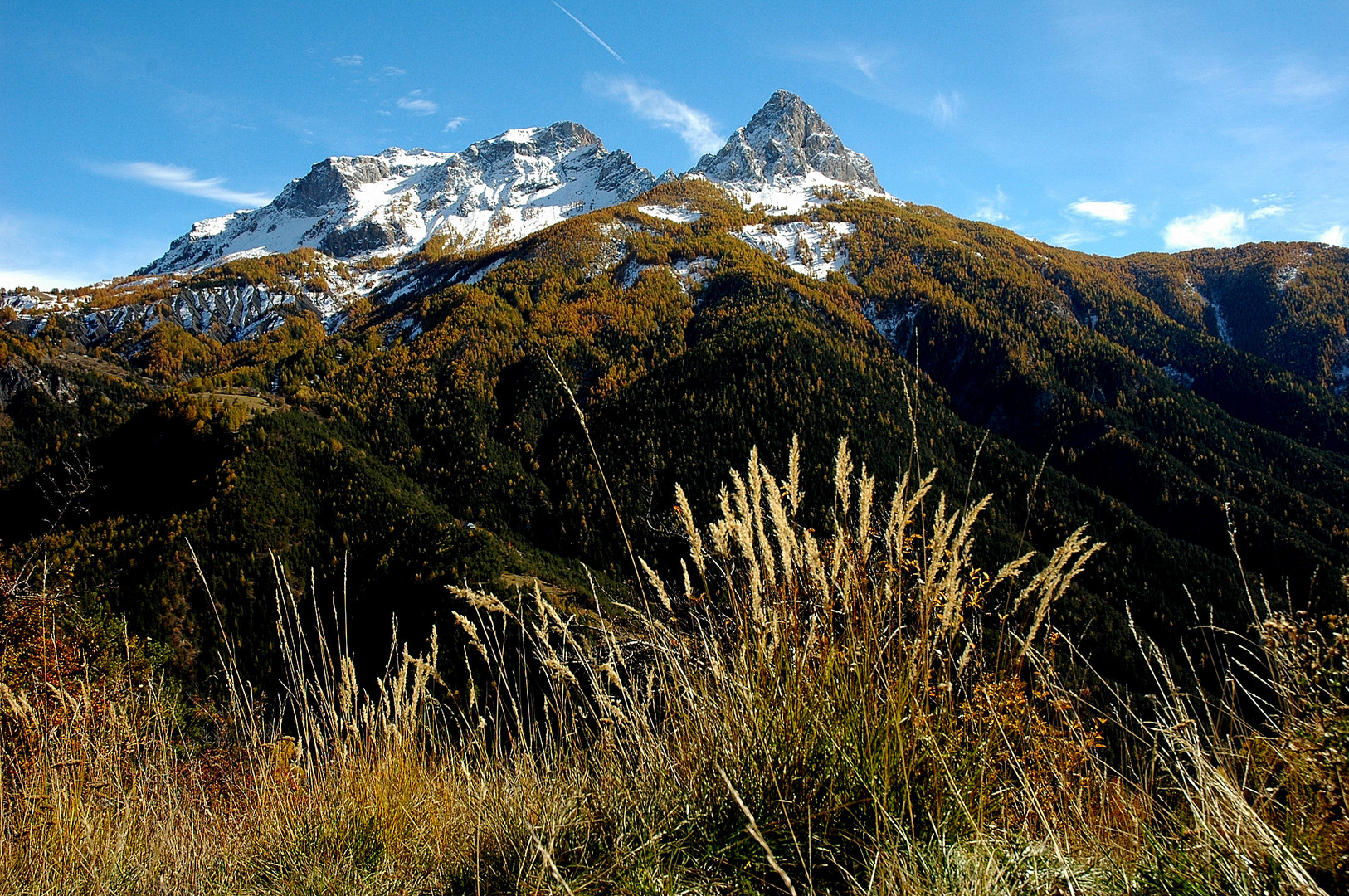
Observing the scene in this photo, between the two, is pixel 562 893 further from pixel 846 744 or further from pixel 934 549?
pixel 934 549

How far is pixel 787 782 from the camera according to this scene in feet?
6.55

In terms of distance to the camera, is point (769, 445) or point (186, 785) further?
point (769, 445)

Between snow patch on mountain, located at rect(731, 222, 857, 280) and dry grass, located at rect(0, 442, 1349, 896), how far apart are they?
172 metres

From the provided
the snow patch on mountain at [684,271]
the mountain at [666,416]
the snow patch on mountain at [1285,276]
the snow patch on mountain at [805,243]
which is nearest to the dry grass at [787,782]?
the mountain at [666,416]

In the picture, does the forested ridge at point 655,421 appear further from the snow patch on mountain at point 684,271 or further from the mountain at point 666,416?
the snow patch on mountain at point 684,271

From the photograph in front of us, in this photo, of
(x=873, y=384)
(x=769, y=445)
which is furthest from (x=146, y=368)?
(x=873, y=384)

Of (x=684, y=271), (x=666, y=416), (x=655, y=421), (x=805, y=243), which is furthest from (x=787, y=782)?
(x=805, y=243)

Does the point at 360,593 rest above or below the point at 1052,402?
below

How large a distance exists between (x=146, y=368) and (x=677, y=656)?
22169cm

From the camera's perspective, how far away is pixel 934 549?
2.08 metres

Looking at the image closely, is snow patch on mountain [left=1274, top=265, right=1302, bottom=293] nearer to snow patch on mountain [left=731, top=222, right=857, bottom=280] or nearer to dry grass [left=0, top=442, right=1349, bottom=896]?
snow patch on mountain [left=731, top=222, right=857, bottom=280]

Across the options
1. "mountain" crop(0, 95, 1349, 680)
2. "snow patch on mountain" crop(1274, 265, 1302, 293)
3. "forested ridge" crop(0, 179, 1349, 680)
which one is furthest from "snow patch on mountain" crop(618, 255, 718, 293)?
"snow patch on mountain" crop(1274, 265, 1302, 293)

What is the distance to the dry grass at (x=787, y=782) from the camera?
1.83m

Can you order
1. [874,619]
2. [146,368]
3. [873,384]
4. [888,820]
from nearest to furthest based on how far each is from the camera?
[888,820] < [874,619] < [873,384] < [146,368]
